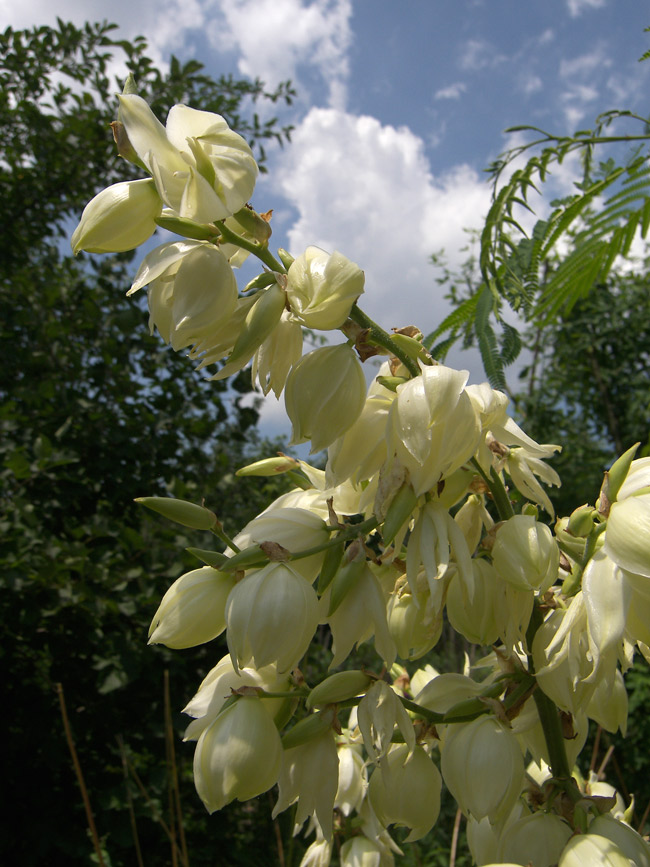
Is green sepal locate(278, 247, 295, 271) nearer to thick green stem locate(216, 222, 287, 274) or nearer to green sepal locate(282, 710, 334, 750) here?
thick green stem locate(216, 222, 287, 274)

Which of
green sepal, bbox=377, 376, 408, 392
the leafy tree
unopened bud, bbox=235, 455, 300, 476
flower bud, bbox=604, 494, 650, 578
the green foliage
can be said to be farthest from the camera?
the green foliage

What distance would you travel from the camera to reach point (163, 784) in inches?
62.5

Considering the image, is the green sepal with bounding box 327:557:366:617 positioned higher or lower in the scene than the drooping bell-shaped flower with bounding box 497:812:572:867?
higher

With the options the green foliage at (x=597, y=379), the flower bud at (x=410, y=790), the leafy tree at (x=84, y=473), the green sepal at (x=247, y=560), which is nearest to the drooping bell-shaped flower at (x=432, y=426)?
the green sepal at (x=247, y=560)

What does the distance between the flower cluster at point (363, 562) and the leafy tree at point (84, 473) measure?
3.98ft

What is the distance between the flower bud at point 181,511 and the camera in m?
0.42

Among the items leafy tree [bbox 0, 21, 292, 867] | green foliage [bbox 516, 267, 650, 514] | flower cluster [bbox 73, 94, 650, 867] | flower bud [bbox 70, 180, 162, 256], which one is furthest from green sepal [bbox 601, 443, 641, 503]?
green foliage [bbox 516, 267, 650, 514]

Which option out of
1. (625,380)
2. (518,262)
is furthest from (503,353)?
(625,380)

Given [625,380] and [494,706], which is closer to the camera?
[494,706]

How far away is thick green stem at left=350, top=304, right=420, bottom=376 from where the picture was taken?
44 centimetres

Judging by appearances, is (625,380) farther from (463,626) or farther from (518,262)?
(463,626)

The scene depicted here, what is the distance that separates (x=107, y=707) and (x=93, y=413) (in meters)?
0.78

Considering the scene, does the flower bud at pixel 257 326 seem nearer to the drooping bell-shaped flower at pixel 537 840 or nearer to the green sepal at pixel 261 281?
the green sepal at pixel 261 281

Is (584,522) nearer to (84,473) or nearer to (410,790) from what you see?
(410,790)
